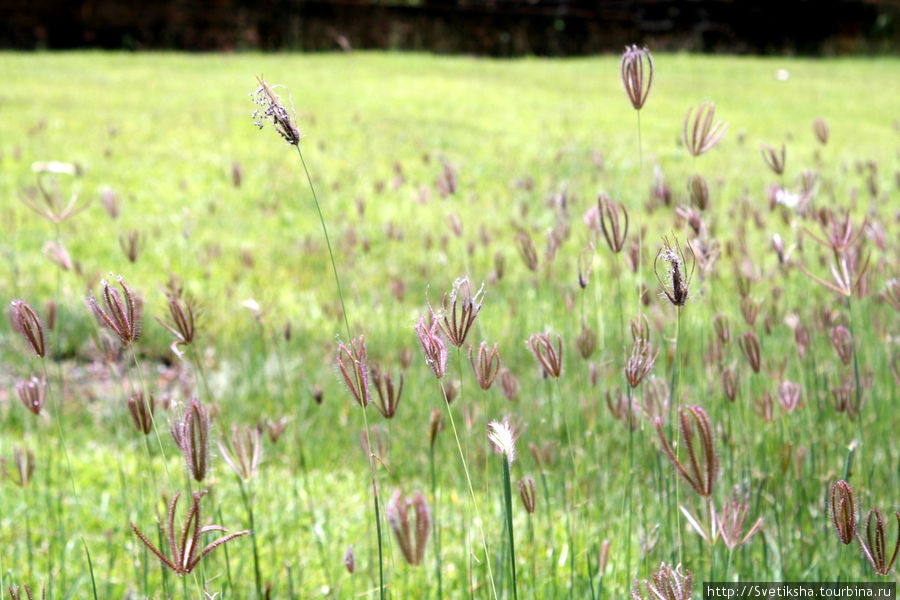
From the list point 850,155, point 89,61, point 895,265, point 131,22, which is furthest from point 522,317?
point 131,22

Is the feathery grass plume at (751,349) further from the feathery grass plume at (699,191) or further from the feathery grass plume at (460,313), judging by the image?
the feathery grass plume at (460,313)

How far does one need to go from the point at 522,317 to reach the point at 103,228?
A: 11.2 ft

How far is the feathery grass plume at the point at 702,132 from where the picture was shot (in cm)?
137

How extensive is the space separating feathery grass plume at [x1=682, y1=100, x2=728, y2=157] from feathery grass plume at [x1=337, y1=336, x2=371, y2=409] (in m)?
0.70

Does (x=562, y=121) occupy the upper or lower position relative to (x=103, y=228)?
upper

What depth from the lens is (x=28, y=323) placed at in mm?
1023

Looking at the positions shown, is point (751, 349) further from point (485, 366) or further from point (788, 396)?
point (485, 366)

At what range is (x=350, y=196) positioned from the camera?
20.6ft

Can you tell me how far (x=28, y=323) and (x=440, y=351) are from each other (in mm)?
523

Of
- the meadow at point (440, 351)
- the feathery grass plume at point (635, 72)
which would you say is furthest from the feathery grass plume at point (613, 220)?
the feathery grass plume at point (635, 72)

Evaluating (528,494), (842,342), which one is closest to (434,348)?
(528,494)

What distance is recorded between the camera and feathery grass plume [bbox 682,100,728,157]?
1367mm

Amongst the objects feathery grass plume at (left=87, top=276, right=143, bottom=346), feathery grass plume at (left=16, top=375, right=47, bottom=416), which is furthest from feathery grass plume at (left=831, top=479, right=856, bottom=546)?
feathery grass plume at (left=16, top=375, right=47, bottom=416)

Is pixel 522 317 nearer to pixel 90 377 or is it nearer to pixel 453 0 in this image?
pixel 90 377
